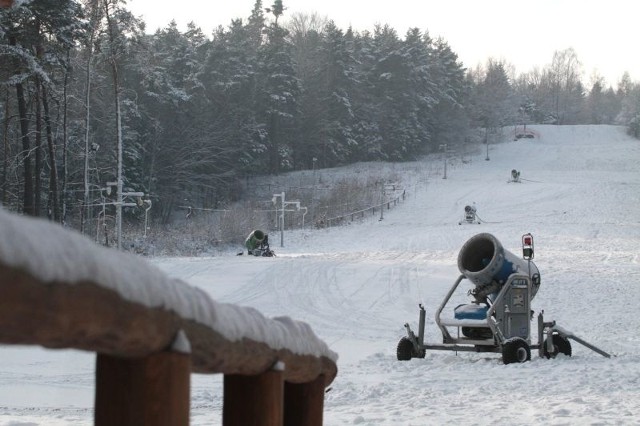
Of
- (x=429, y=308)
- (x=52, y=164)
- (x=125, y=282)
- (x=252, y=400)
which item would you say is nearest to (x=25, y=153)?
(x=52, y=164)

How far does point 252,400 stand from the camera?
2.66 meters

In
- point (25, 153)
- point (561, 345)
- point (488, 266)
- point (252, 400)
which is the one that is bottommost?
point (561, 345)

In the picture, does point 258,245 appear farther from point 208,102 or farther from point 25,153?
point 208,102

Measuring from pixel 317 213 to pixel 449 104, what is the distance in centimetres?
4161

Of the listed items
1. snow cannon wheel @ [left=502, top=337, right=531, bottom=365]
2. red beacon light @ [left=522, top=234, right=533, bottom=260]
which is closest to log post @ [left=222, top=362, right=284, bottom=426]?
snow cannon wheel @ [left=502, top=337, right=531, bottom=365]

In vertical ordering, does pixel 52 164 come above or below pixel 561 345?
above

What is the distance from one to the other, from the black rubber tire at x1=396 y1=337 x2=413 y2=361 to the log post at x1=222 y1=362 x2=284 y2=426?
40.0 feet

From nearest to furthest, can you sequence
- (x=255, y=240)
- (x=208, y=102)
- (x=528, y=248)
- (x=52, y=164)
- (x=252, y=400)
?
(x=252, y=400)
(x=528, y=248)
(x=255, y=240)
(x=52, y=164)
(x=208, y=102)

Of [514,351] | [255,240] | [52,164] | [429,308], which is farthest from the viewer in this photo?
[52,164]

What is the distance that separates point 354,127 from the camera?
87.4 metres

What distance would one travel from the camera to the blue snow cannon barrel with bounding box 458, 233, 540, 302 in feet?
49.1

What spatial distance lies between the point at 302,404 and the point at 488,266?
11.8m

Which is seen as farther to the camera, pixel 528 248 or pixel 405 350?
pixel 528 248

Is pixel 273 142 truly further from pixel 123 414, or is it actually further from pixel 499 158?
pixel 123 414
